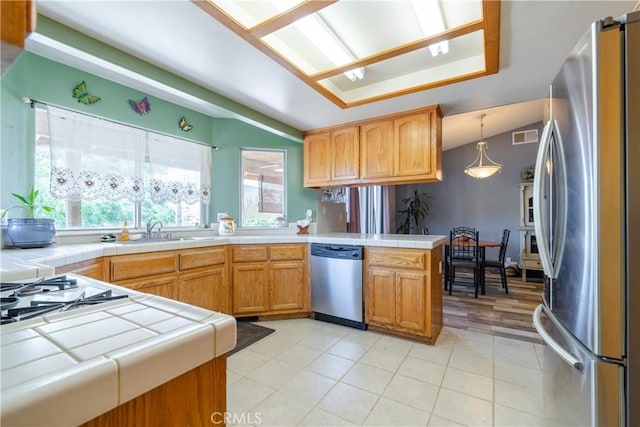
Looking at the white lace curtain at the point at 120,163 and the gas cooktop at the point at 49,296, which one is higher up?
the white lace curtain at the point at 120,163

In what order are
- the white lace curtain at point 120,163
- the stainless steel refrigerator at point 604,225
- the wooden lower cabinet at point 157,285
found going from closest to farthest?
the stainless steel refrigerator at point 604,225, the wooden lower cabinet at point 157,285, the white lace curtain at point 120,163

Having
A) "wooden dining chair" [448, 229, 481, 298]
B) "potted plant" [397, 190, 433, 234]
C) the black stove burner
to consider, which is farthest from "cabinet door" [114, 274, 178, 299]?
"potted plant" [397, 190, 433, 234]

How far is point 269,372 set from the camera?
1993 mm

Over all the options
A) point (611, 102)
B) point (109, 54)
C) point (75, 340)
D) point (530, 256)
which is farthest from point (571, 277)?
point (530, 256)

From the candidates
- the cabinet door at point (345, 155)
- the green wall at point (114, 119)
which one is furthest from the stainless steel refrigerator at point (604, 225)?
the green wall at point (114, 119)

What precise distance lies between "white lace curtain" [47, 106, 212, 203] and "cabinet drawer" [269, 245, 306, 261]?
3.40 ft

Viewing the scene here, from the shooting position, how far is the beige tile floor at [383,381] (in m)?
1.56

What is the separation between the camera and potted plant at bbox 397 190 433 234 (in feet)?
21.2

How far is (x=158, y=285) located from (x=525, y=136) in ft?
22.7

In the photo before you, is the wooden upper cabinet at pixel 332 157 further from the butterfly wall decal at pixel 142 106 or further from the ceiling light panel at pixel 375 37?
the butterfly wall decal at pixel 142 106

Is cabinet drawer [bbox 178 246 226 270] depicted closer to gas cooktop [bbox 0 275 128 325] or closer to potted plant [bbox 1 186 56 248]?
potted plant [bbox 1 186 56 248]

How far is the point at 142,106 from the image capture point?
2.75 meters

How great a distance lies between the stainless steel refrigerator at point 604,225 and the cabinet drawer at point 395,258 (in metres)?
1.37

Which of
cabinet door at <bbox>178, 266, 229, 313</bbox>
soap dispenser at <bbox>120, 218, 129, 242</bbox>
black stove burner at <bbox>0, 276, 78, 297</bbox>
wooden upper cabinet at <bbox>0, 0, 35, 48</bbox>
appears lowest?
cabinet door at <bbox>178, 266, 229, 313</bbox>
